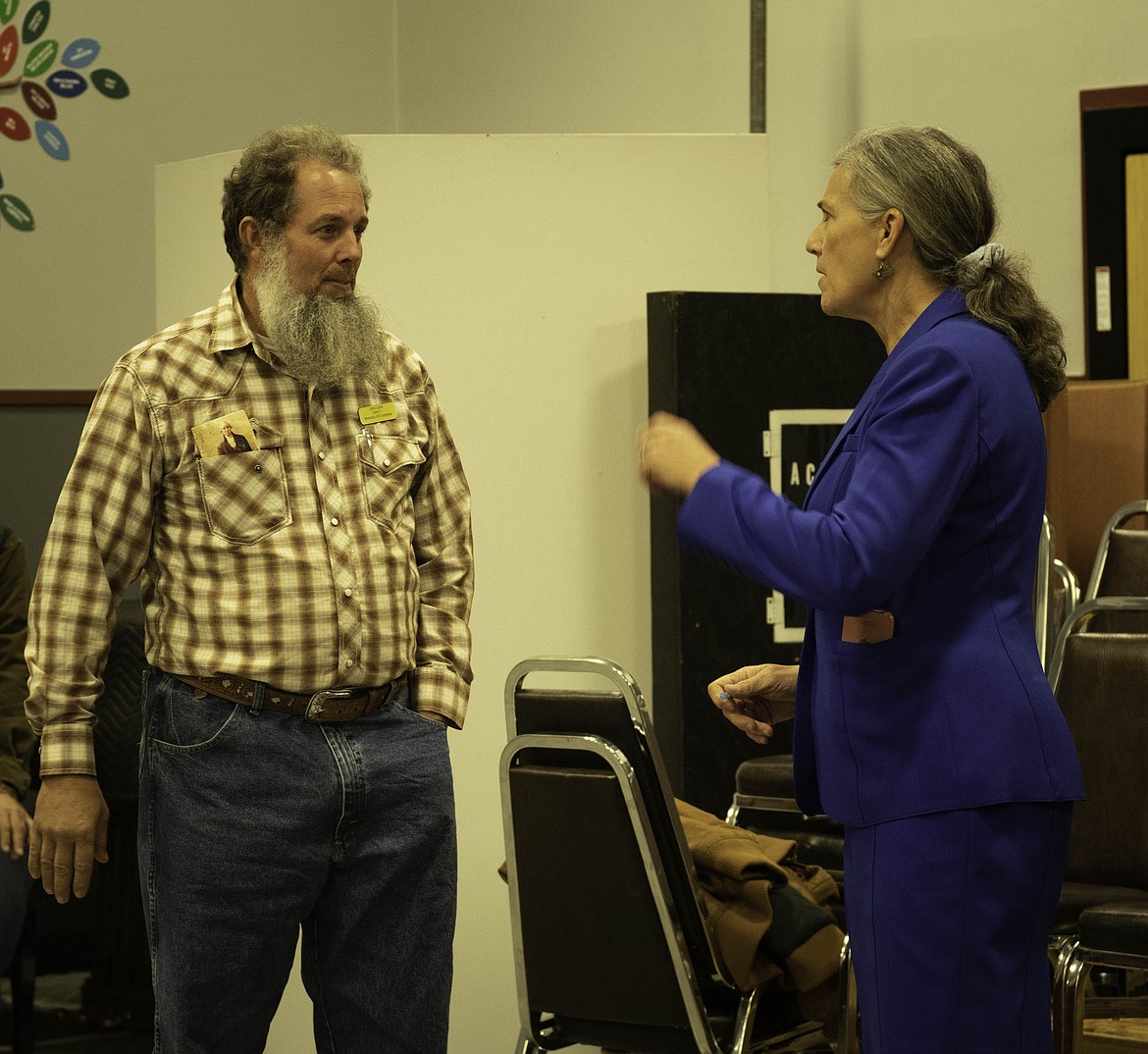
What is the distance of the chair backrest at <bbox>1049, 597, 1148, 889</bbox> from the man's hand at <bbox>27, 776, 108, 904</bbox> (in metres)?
1.70

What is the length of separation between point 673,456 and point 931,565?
0.99ft

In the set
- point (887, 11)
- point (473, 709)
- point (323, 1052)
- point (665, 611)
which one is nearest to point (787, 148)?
point (887, 11)

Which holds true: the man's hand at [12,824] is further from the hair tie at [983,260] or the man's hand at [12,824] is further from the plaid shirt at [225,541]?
the hair tie at [983,260]

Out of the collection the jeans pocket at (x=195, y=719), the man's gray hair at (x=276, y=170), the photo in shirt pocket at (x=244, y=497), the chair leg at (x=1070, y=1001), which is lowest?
the chair leg at (x=1070, y=1001)

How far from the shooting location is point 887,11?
523 cm

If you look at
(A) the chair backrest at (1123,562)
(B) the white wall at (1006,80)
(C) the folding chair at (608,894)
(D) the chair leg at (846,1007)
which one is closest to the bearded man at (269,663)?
(C) the folding chair at (608,894)

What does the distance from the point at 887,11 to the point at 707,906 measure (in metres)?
3.71

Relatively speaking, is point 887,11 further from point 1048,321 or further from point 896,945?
point 896,945

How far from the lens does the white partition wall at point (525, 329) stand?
353cm

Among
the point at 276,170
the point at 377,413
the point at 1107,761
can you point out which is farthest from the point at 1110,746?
the point at 276,170

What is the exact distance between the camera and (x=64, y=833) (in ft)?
6.93

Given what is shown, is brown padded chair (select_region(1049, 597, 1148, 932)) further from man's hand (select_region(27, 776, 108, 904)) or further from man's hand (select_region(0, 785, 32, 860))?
man's hand (select_region(0, 785, 32, 860))

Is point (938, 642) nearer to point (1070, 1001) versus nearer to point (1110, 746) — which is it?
point (1070, 1001)

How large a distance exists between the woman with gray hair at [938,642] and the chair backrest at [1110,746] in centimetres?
117
